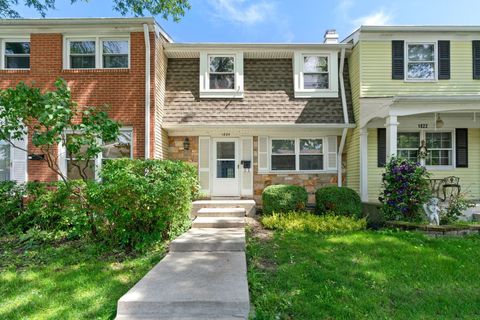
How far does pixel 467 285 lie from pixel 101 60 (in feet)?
30.7

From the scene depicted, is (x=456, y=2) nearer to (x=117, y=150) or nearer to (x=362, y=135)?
(x=362, y=135)

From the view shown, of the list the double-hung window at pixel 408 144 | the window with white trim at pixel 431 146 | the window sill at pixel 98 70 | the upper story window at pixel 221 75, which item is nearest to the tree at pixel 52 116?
the window sill at pixel 98 70

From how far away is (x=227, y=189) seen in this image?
9.10 m

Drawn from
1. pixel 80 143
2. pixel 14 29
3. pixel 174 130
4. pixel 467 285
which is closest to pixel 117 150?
pixel 174 130

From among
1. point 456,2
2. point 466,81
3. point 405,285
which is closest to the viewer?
point 405,285

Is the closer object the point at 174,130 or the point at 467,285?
the point at 467,285

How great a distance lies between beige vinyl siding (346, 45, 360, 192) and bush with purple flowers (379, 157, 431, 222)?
1.81 metres

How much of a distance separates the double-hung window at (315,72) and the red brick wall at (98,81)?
4675 millimetres

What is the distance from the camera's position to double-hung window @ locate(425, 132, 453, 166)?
30.1ft

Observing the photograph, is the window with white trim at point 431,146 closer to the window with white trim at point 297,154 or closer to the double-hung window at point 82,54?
the window with white trim at point 297,154

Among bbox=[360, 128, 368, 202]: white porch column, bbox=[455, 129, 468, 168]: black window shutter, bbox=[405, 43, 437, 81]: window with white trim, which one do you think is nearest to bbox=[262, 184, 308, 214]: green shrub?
bbox=[360, 128, 368, 202]: white porch column

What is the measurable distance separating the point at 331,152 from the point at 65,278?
7707 millimetres

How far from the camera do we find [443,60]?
884 centimetres

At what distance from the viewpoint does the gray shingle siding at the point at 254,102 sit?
8812 millimetres
